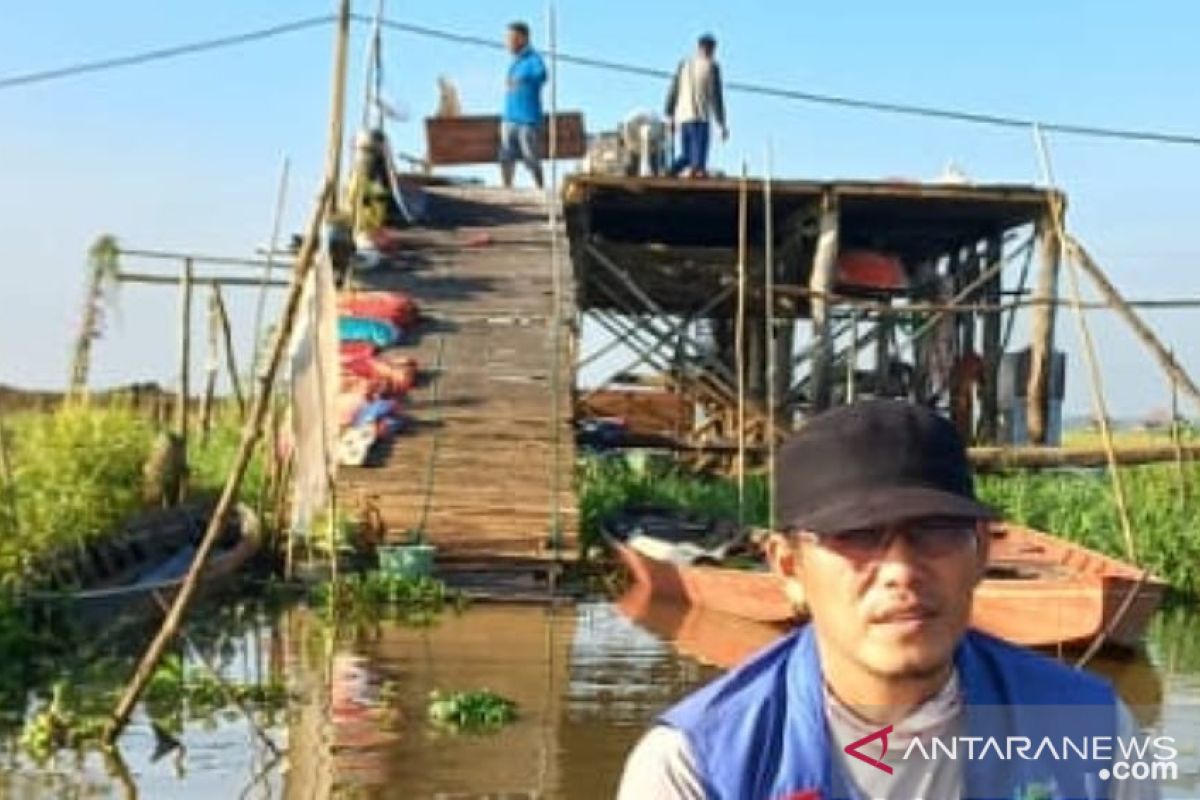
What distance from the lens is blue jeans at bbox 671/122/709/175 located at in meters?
18.2

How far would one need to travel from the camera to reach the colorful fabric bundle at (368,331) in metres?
15.1

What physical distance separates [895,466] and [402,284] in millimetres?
14395

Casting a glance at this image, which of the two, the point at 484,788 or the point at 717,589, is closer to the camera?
the point at 484,788

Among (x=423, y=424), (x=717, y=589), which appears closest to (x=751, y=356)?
(x=423, y=424)

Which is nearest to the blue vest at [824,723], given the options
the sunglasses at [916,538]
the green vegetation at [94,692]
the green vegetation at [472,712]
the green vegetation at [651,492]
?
the sunglasses at [916,538]

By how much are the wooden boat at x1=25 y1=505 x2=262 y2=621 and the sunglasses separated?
6870 millimetres

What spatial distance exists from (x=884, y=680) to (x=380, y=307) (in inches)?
528

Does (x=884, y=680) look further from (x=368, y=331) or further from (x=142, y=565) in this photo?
(x=368, y=331)

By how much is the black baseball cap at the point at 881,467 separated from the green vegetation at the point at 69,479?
7.82 m

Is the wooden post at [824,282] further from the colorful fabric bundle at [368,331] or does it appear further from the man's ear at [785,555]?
the man's ear at [785,555]

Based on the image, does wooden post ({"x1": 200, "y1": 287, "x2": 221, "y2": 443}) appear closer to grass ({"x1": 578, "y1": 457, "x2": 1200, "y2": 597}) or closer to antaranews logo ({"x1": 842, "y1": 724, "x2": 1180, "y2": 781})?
grass ({"x1": 578, "y1": 457, "x2": 1200, "y2": 597})

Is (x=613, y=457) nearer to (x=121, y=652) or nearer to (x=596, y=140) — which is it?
(x=596, y=140)

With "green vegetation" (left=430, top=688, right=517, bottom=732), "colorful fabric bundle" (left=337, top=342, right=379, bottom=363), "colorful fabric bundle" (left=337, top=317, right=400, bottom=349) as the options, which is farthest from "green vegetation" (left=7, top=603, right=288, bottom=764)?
"colorful fabric bundle" (left=337, top=317, right=400, bottom=349)

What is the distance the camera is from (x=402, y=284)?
16.2 m
